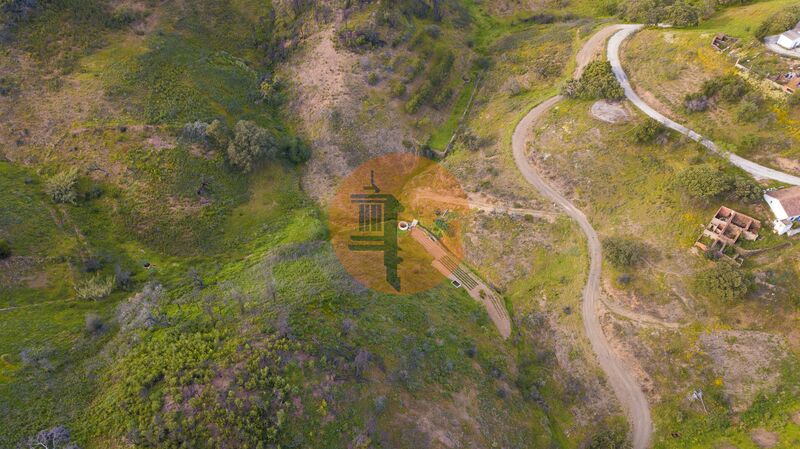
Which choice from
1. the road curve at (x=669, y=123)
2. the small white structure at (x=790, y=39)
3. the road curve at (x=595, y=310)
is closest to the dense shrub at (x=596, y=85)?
the road curve at (x=669, y=123)

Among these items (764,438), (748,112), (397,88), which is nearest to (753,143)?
(748,112)

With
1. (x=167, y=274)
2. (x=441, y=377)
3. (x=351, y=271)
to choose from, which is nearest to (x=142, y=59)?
(x=167, y=274)

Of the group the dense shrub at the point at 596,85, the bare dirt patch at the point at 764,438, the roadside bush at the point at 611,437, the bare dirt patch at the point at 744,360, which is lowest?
the roadside bush at the point at 611,437

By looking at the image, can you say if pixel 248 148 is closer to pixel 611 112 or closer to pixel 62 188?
pixel 62 188

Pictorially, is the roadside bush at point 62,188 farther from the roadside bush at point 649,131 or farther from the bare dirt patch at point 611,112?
the roadside bush at point 649,131

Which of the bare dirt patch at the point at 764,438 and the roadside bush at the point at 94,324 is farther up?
the roadside bush at the point at 94,324

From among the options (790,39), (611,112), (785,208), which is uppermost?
(790,39)

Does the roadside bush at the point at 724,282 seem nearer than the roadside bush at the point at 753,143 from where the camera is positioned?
Yes
